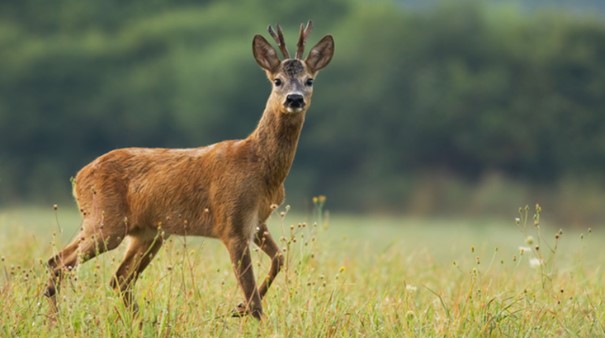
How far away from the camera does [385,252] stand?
1032 cm

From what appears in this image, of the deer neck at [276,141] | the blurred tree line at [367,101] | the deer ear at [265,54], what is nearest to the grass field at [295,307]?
the deer neck at [276,141]

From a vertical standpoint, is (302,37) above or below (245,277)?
above

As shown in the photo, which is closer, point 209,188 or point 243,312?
point 243,312

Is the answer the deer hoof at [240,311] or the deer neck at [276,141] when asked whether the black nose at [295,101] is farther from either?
the deer hoof at [240,311]

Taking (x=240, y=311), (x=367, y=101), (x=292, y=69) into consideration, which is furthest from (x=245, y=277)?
(x=367, y=101)

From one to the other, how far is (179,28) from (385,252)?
36.0m

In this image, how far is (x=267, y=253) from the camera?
25.9 feet

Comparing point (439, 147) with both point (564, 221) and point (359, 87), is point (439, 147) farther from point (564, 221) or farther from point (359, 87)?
point (564, 221)

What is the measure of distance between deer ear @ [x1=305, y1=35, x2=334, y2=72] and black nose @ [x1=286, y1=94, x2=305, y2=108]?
559 millimetres

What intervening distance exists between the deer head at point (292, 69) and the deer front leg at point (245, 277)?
0.89 meters

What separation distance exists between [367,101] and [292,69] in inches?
1234

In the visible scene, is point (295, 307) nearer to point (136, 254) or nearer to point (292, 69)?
point (136, 254)

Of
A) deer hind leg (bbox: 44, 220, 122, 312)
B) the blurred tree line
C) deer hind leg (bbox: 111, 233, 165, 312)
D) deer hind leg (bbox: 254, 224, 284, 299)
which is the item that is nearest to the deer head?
deer hind leg (bbox: 254, 224, 284, 299)

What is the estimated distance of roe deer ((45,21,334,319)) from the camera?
7.74m
